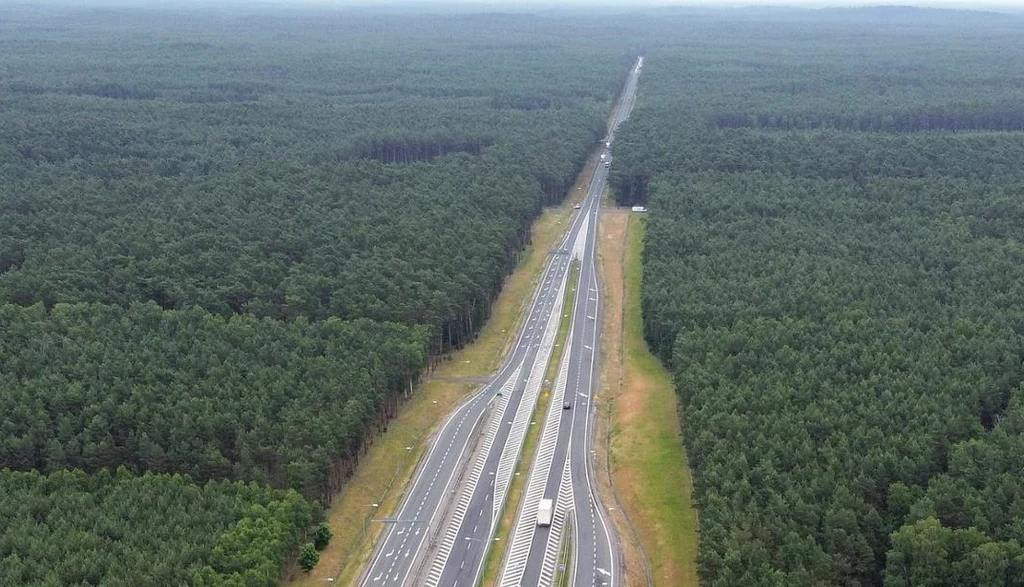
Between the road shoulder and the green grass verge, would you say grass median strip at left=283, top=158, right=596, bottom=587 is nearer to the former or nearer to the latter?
the road shoulder

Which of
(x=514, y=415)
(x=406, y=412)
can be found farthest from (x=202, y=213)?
(x=514, y=415)

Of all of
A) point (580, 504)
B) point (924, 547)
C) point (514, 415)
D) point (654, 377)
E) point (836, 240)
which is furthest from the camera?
point (836, 240)

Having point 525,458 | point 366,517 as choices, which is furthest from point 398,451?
point 525,458

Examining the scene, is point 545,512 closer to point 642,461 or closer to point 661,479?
point 661,479

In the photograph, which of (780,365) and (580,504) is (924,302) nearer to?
(780,365)

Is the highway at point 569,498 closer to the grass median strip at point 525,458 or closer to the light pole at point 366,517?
the grass median strip at point 525,458

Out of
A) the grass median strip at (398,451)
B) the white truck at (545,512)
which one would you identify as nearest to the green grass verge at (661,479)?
the white truck at (545,512)

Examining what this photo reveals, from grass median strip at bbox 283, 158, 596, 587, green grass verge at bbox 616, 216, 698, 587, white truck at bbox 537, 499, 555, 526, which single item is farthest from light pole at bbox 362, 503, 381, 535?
green grass verge at bbox 616, 216, 698, 587
